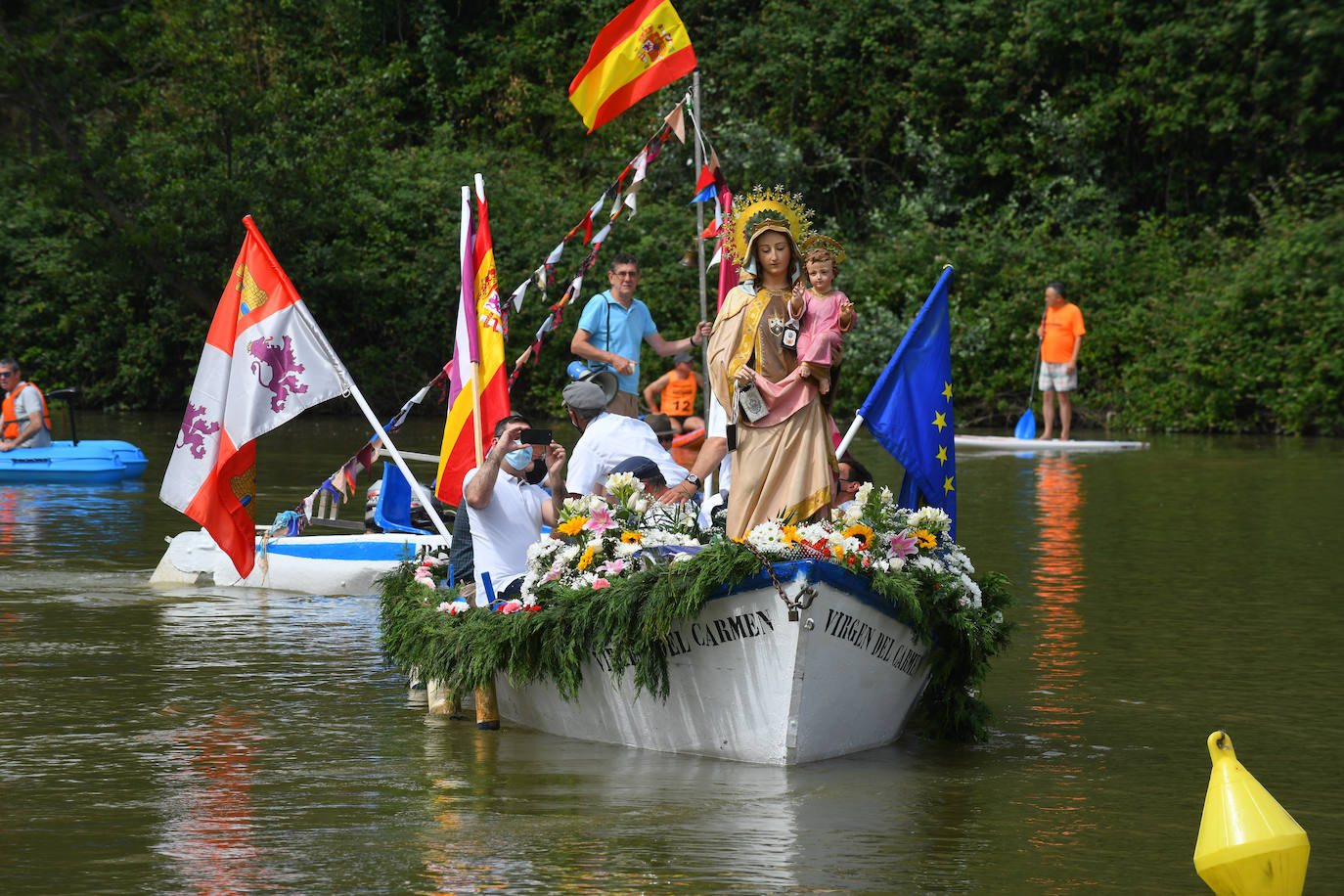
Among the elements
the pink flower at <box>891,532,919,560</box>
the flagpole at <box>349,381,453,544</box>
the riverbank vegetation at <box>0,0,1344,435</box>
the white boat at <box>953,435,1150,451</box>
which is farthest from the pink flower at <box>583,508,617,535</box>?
the riverbank vegetation at <box>0,0,1344,435</box>

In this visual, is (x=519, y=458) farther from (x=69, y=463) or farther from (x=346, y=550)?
(x=69, y=463)

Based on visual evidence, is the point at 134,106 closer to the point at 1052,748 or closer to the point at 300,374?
the point at 300,374

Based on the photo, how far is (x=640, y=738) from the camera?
303 inches

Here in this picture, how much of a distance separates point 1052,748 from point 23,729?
15.4ft

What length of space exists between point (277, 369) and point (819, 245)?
416 cm

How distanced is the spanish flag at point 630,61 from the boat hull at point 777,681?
5554 millimetres

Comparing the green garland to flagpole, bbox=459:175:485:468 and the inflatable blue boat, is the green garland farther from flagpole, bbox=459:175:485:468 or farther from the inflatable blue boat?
the inflatable blue boat

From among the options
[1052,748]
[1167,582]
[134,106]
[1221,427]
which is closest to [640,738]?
[1052,748]

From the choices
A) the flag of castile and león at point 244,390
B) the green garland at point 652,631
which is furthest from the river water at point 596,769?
the flag of castile and león at point 244,390

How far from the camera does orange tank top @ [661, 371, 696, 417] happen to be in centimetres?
1945

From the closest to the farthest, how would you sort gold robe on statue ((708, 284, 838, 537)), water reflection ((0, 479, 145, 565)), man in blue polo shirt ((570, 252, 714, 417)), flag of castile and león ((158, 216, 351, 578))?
1. gold robe on statue ((708, 284, 838, 537))
2. flag of castile and león ((158, 216, 351, 578))
3. man in blue polo shirt ((570, 252, 714, 417))
4. water reflection ((0, 479, 145, 565))

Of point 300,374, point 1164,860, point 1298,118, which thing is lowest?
point 1164,860

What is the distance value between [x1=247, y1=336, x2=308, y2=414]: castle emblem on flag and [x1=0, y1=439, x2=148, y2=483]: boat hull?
10.6 metres

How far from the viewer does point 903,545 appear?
7.38 m
